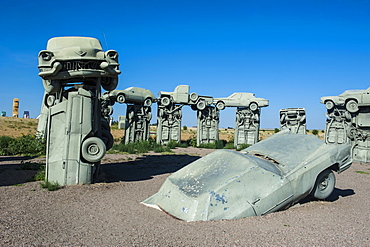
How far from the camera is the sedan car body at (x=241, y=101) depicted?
21139 millimetres

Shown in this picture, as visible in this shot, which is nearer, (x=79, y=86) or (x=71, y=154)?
(x=71, y=154)

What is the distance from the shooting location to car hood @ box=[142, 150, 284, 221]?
512 centimetres

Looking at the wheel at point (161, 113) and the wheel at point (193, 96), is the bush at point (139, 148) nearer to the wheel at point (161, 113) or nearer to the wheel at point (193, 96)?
the wheel at point (161, 113)

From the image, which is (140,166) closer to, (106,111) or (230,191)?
(230,191)

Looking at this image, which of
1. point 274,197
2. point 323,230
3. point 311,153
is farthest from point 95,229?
point 311,153

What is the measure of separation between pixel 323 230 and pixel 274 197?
100 cm

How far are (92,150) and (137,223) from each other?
3.64m

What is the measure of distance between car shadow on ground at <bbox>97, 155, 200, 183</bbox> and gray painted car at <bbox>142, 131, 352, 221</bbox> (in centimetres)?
339

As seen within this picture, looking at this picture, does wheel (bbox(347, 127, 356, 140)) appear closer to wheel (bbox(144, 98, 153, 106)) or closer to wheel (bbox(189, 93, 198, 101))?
wheel (bbox(189, 93, 198, 101))

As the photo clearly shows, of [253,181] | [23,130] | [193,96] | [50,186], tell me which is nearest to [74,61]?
[50,186]

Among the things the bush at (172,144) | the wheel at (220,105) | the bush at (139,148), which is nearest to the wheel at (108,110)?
the bush at (139,148)

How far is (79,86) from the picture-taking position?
881 cm

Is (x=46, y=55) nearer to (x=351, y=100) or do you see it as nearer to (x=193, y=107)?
(x=193, y=107)

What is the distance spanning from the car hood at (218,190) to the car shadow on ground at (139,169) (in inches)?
134
